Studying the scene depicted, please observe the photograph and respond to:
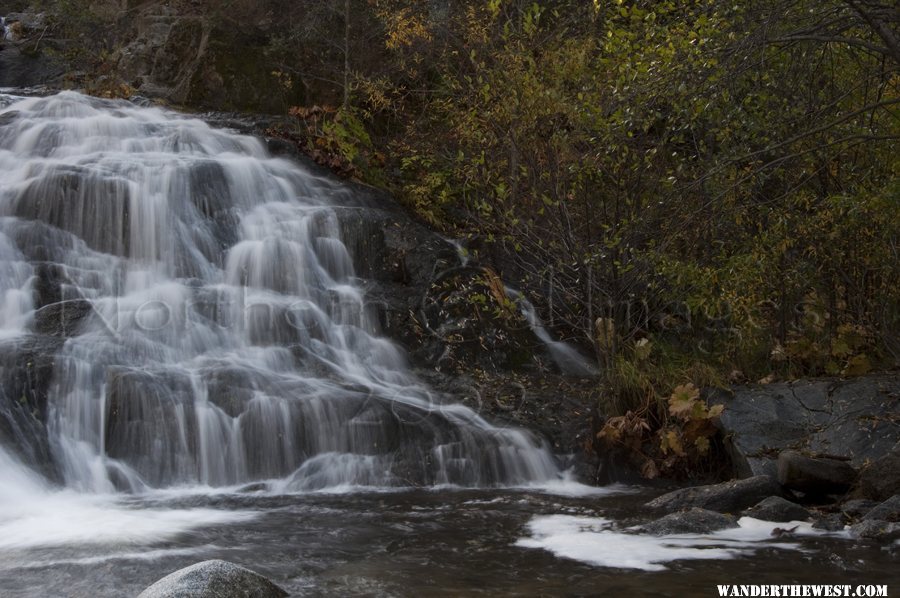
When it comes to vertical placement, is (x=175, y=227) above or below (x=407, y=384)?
above

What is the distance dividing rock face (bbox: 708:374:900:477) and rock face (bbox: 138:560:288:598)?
5145mm

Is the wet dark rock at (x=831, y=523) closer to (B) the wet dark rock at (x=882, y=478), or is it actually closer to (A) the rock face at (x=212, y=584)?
(B) the wet dark rock at (x=882, y=478)

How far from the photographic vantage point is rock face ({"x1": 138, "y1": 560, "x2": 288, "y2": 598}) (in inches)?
192

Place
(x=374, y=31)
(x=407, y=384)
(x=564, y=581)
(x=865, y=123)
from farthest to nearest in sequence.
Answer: (x=374, y=31) → (x=407, y=384) → (x=865, y=123) → (x=564, y=581)

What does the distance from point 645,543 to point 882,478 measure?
2289 millimetres

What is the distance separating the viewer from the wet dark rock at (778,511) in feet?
23.3

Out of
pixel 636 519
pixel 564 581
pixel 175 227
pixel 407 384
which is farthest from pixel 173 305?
pixel 564 581

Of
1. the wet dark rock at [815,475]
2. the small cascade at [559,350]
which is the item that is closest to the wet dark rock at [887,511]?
the wet dark rock at [815,475]

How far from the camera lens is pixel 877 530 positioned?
639 cm

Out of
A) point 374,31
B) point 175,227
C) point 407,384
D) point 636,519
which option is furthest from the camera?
point 374,31

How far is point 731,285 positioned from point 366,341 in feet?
15.8

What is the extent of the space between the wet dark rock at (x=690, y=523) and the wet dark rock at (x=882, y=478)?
1.31 meters

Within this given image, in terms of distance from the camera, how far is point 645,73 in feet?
25.3

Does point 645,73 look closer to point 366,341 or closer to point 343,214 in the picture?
point 366,341
